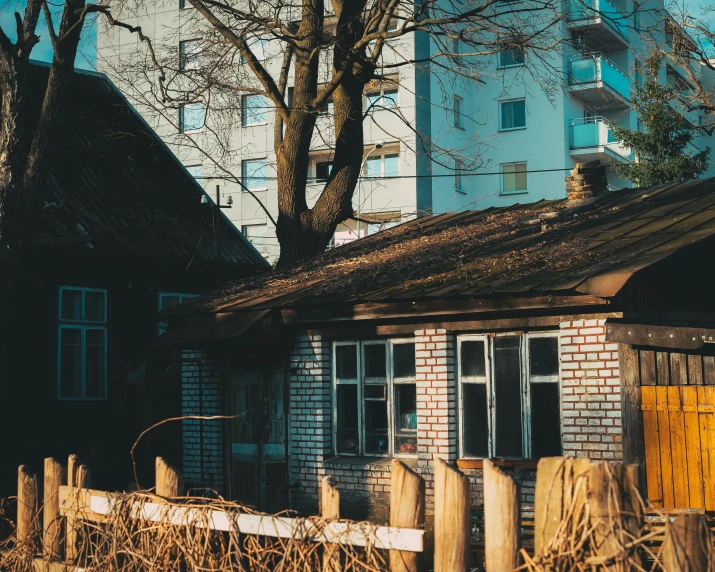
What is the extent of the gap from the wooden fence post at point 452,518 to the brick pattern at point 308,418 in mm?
8908

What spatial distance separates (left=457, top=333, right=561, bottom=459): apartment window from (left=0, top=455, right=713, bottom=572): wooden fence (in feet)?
21.9

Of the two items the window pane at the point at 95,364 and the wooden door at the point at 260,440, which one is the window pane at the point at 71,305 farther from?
the wooden door at the point at 260,440

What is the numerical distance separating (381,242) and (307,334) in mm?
3922

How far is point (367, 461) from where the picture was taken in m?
12.9

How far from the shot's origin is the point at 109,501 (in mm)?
5926

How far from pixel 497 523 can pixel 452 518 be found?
23cm

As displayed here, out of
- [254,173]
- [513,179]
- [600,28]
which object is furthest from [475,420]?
[600,28]

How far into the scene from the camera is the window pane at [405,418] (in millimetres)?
12820

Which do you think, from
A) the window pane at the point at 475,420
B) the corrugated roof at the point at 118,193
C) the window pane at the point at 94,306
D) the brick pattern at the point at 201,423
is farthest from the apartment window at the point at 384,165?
the window pane at the point at 475,420

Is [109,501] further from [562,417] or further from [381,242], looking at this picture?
[381,242]

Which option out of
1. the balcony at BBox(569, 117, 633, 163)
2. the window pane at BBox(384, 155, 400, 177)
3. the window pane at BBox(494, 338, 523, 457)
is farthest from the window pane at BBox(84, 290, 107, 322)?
the balcony at BBox(569, 117, 633, 163)

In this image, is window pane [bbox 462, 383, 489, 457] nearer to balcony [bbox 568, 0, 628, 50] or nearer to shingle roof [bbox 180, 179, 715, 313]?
shingle roof [bbox 180, 179, 715, 313]

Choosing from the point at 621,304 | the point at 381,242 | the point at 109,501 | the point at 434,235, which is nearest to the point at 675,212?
the point at 621,304

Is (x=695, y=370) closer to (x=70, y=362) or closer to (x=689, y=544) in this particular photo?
(x=689, y=544)
